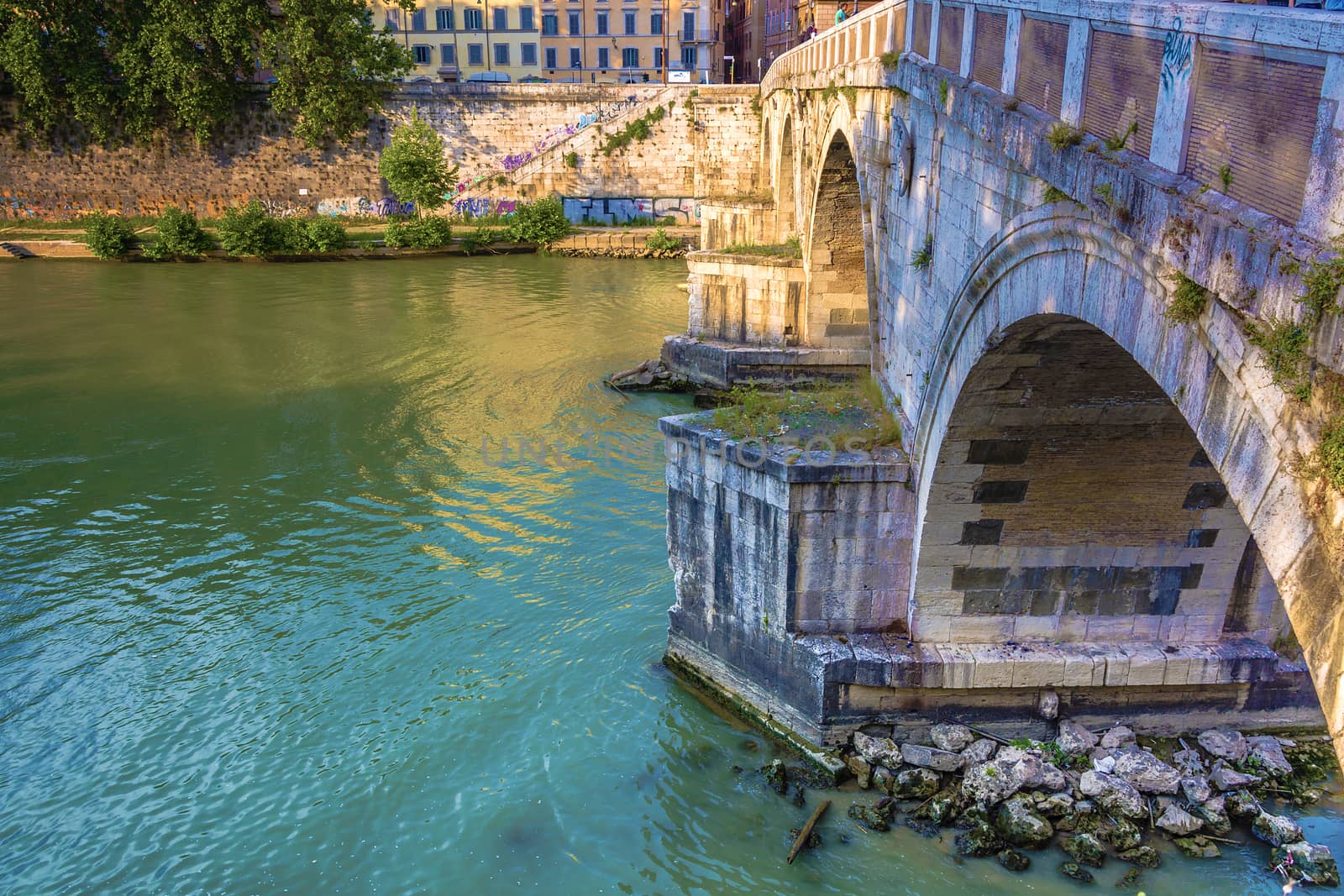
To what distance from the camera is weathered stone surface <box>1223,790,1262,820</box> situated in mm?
7070

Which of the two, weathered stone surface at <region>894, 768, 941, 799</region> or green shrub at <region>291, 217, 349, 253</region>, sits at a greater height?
green shrub at <region>291, 217, 349, 253</region>

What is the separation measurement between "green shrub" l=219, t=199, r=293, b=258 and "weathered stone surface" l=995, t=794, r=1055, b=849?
25389 millimetres

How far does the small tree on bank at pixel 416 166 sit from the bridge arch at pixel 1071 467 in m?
25.2

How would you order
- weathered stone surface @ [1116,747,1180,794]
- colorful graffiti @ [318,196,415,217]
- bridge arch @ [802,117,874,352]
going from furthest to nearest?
colorful graffiti @ [318,196,415,217] < bridge arch @ [802,117,874,352] < weathered stone surface @ [1116,747,1180,794]

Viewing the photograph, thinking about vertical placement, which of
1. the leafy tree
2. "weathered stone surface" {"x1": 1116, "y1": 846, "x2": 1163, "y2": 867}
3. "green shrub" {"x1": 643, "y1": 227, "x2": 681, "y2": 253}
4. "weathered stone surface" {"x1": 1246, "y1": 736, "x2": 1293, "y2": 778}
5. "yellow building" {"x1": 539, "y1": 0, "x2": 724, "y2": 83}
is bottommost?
"weathered stone surface" {"x1": 1116, "y1": 846, "x2": 1163, "y2": 867}

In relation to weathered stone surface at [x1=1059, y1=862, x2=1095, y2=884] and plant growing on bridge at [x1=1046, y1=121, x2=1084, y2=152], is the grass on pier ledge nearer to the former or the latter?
weathered stone surface at [x1=1059, y1=862, x2=1095, y2=884]

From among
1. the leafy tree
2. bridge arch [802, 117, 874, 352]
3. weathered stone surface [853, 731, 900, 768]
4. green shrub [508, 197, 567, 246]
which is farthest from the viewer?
green shrub [508, 197, 567, 246]

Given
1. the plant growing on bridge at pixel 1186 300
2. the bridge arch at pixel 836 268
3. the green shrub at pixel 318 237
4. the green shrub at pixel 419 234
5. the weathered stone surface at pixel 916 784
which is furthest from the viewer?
the green shrub at pixel 419 234

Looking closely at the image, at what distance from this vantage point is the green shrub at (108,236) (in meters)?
27.9

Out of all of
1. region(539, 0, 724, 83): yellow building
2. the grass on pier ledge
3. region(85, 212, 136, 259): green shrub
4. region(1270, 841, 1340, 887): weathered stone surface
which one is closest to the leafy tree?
region(85, 212, 136, 259): green shrub

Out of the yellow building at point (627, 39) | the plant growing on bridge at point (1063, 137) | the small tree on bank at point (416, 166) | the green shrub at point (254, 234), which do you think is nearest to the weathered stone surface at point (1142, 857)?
the plant growing on bridge at point (1063, 137)

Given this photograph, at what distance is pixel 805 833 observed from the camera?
7.02 meters

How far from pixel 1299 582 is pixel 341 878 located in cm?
599

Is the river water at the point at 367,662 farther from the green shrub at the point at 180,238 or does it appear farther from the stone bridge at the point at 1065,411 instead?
the green shrub at the point at 180,238
